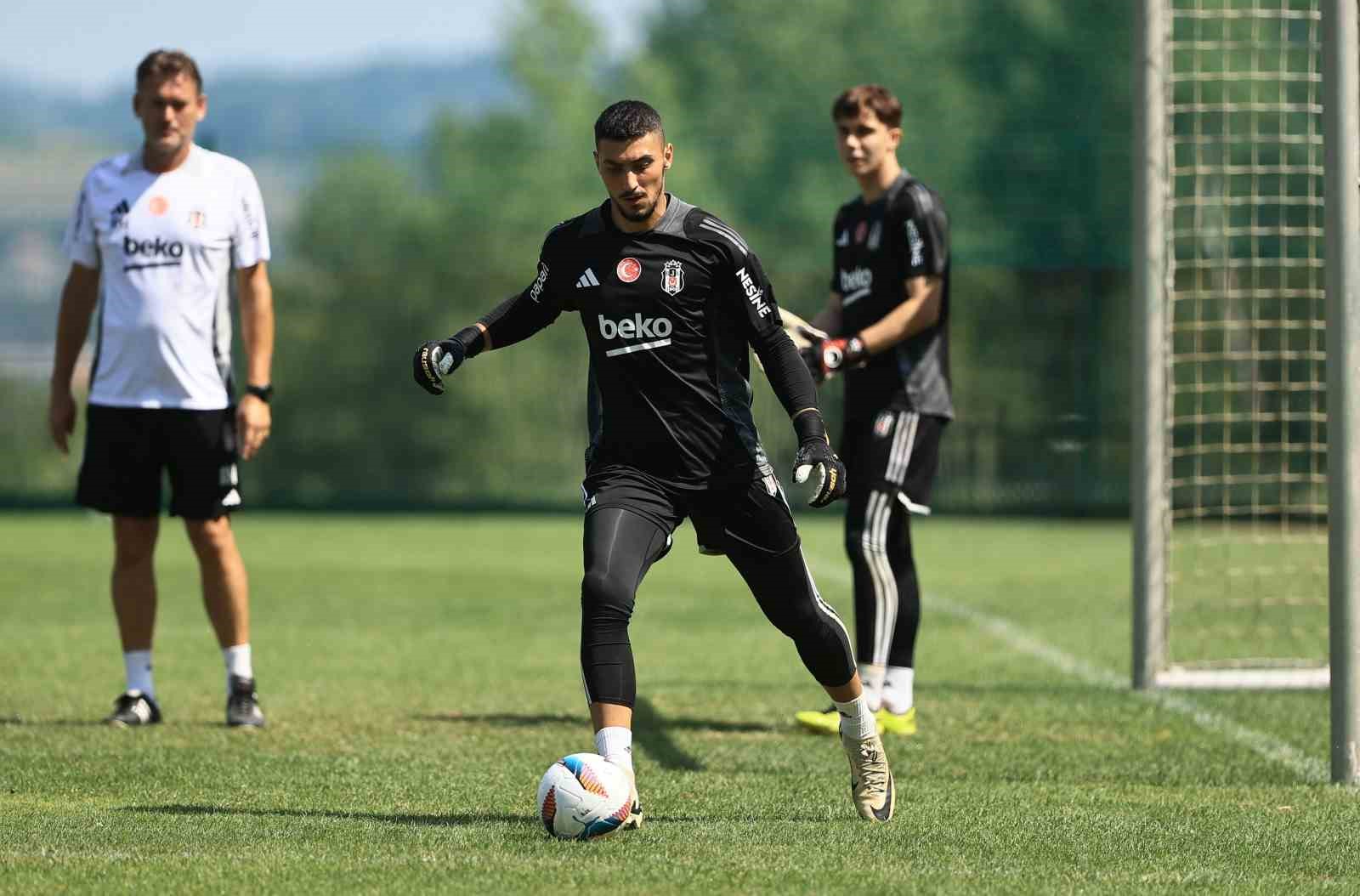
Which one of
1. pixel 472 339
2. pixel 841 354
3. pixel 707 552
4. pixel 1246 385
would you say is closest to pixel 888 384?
pixel 841 354

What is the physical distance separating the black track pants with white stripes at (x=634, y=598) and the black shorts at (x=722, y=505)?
0.05ft

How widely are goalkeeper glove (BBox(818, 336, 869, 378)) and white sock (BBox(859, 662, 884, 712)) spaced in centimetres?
114

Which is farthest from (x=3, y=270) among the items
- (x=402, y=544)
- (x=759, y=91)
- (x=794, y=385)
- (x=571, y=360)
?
(x=794, y=385)

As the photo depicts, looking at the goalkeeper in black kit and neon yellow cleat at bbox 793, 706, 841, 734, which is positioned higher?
the goalkeeper in black kit

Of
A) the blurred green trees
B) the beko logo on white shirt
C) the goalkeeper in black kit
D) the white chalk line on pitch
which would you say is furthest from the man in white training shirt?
the blurred green trees

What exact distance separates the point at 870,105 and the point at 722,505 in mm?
2769

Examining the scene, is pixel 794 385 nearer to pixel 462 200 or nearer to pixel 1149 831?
pixel 1149 831

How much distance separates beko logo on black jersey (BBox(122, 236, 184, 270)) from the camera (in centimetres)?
754

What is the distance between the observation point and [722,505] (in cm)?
567

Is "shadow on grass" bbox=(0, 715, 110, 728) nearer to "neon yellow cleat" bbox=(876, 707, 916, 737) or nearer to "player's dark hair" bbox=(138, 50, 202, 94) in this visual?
"player's dark hair" bbox=(138, 50, 202, 94)

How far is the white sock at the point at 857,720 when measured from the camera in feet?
18.9

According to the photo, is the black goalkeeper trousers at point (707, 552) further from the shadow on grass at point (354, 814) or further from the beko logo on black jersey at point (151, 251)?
the beko logo on black jersey at point (151, 251)

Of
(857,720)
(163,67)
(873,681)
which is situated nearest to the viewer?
(857,720)

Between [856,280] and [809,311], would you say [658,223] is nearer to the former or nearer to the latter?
[856,280]
